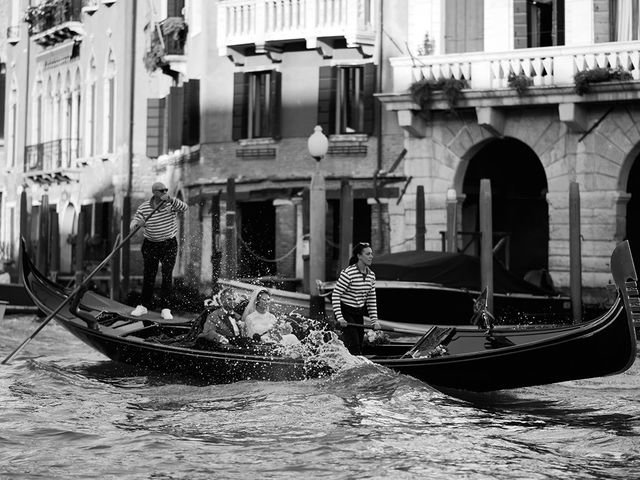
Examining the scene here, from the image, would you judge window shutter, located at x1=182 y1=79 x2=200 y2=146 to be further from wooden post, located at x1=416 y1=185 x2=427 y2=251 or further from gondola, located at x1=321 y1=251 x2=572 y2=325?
gondola, located at x1=321 y1=251 x2=572 y2=325

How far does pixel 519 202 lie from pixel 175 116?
17.5 feet

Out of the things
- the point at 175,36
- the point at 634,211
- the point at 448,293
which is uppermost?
the point at 175,36

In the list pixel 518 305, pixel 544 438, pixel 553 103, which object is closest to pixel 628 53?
pixel 553 103

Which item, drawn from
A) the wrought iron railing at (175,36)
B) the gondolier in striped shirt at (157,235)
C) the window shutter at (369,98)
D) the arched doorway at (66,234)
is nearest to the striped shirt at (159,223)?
the gondolier in striped shirt at (157,235)

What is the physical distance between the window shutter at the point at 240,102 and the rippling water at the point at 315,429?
869cm

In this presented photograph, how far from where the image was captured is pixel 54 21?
88.7ft

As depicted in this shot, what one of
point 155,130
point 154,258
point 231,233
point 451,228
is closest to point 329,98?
point 231,233

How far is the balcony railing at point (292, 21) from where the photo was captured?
19031mm

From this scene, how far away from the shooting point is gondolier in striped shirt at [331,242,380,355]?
11.0 m

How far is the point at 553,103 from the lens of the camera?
56.4ft

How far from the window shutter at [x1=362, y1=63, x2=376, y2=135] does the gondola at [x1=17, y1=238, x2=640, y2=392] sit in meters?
6.99

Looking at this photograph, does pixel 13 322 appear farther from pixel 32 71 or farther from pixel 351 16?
pixel 32 71

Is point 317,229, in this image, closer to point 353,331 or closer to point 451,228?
point 451,228

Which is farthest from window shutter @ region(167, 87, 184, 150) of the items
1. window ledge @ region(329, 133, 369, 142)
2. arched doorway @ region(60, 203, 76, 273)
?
arched doorway @ region(60, 203, 76, 273)
